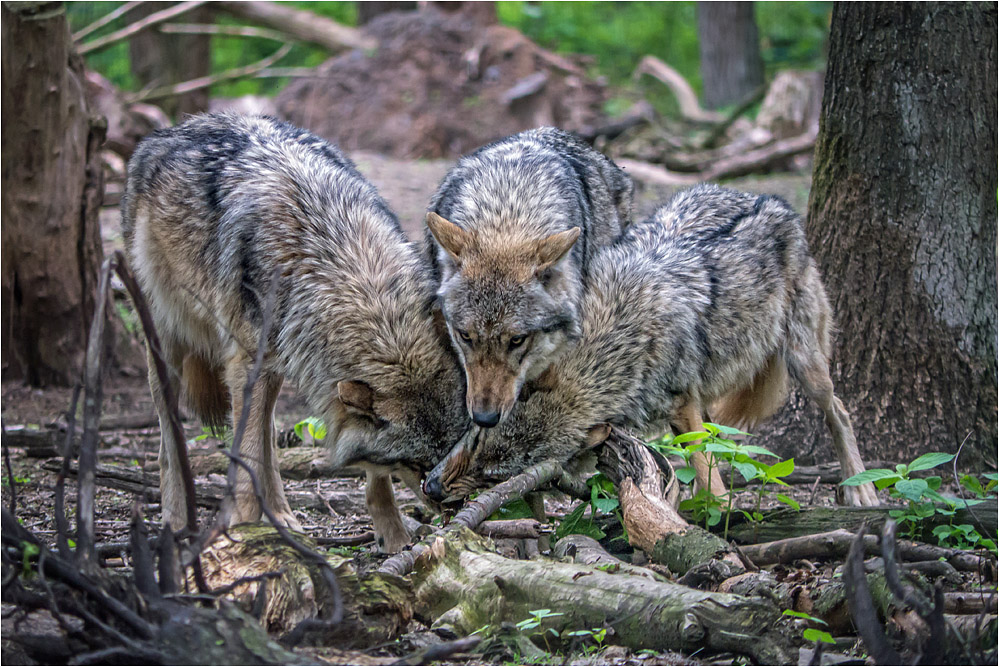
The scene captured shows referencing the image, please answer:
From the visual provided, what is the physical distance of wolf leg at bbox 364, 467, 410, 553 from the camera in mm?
4121

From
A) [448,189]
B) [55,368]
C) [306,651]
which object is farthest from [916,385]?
[55,368]

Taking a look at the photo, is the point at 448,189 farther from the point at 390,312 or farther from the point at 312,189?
the point at 390,312

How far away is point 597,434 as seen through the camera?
3.95 meters

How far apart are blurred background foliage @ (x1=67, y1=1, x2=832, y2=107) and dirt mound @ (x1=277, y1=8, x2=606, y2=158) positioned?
17.1 feet

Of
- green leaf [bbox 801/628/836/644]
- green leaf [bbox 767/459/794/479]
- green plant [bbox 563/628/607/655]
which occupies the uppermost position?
green leaf [bbox 767/459/794/479]

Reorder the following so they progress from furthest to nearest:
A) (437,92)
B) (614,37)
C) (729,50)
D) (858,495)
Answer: (614,37), (729,50), (437,92), (858,495)

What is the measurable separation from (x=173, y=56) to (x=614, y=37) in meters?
11.0

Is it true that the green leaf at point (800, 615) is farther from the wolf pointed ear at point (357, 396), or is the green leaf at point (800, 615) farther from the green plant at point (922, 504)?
the wolf pointed ear at point (357, 396)

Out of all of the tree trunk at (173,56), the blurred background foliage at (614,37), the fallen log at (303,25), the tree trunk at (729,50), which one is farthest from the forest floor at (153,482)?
the tree trunk at (729,50)

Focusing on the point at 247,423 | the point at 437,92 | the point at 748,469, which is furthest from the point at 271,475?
the point at 437,92

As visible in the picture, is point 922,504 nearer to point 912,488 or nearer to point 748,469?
point 912,488

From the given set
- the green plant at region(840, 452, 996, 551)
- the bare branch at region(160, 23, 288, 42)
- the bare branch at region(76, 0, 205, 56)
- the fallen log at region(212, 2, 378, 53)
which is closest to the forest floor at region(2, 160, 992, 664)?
the green plant at region(840, 452, 996, 551)

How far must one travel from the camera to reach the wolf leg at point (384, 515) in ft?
13.5

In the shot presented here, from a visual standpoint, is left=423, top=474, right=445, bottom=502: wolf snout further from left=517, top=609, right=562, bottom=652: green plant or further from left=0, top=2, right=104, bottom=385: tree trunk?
left=0, top=2, right=104, bottom=385: tree trunk
